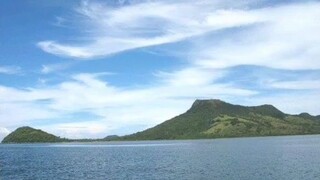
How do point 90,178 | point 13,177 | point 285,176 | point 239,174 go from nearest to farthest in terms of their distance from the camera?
1. point 285,176
2. point 239,174
3. point 90,178
4. point 13,177

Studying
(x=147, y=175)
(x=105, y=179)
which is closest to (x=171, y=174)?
(x=147, y=175)

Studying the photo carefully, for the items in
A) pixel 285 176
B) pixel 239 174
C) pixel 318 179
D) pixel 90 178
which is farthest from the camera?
pixel 90 178

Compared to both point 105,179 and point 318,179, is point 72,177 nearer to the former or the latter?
point 105,179

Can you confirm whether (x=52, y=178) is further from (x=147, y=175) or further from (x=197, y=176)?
(x=197, y=176)

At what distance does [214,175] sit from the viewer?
10088 centimetres

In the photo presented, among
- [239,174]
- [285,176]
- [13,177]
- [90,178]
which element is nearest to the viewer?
[285,176]

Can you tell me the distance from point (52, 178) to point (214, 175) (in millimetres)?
40610

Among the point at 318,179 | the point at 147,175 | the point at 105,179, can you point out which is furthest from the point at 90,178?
the point at 318,179

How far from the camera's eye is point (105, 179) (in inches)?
4082

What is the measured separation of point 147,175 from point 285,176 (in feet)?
107

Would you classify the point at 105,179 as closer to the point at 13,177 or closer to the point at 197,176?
the point at 197,176

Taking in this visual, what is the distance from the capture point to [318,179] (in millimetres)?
87125

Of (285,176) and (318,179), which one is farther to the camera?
(285,176)

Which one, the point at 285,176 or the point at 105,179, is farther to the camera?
the point at 105,179
